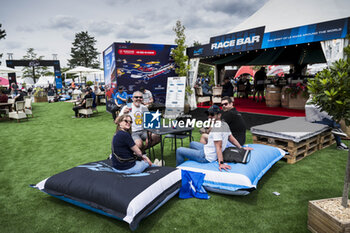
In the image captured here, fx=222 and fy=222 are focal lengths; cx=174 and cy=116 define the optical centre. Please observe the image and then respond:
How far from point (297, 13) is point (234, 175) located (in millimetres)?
8898

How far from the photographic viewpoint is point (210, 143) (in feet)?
11.2

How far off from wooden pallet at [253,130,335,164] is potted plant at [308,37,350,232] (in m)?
2.10

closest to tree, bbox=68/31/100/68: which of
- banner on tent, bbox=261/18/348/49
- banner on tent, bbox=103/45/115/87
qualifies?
banner on tent, bbox=103/45/115/87

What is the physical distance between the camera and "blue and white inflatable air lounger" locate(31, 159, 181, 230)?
2.48m

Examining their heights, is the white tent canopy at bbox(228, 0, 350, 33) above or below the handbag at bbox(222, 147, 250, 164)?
above

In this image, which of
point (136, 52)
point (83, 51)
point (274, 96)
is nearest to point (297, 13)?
point (274, 96)

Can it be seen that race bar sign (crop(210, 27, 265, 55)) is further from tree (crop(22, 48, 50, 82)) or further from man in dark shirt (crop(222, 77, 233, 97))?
tree (crop(22, 48, 50, 82))

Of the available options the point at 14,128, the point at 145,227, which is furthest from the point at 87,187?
the point at 14,128

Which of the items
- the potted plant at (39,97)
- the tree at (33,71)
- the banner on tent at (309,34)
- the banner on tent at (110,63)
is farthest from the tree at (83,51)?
the banner on tent at (309,34)

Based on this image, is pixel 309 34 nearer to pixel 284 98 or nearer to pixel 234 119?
pixel 284 98

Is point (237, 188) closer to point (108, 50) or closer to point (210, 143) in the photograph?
point (210, 143)

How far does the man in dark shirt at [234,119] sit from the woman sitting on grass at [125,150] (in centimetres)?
168

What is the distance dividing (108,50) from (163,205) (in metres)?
9.75

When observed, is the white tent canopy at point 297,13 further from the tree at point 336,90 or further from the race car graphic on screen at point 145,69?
the tree at point 336,90
